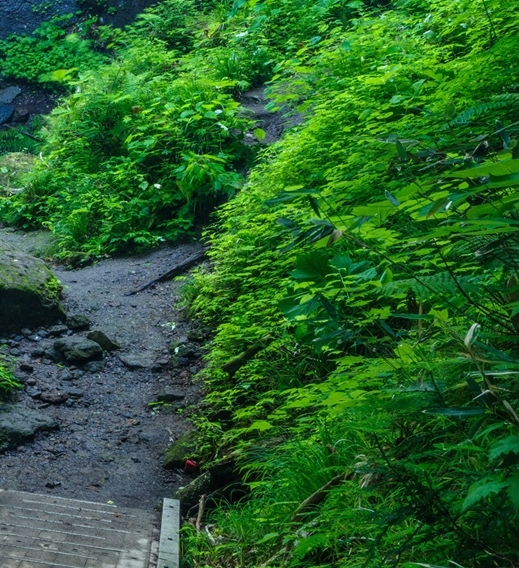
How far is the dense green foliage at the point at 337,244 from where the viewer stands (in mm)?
1896

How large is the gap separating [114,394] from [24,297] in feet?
5.41

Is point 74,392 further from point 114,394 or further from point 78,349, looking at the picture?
point 78,349

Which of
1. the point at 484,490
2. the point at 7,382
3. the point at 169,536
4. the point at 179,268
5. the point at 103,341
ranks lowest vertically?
the point at 179,268

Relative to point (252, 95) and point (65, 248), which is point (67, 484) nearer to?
point (65, 248)

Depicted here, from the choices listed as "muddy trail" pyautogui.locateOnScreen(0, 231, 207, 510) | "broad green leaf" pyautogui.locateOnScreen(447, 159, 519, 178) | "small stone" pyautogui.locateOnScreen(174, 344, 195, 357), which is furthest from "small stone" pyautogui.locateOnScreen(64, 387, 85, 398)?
"broad green leaf" pyautogui.locateOnScreen(447, 159, 519, 178)

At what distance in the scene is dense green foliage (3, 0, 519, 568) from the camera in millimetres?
1896

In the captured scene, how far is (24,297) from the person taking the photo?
7.44 m

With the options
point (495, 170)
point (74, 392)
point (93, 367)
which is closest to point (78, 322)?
point (93, 367)

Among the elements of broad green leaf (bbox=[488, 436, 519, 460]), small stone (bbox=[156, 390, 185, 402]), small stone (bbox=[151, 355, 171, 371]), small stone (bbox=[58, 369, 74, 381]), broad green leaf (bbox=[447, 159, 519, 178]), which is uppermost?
broad green leaf (bbox=[447, 159, 519, 178])

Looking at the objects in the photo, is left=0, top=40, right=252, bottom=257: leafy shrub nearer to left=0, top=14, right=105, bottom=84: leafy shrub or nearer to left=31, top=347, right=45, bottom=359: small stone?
left=31, top=347, right=45, bottom=359: small stone

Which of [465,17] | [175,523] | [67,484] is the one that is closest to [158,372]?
[67,484]

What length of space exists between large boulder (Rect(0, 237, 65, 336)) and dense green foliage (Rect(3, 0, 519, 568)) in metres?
1.53

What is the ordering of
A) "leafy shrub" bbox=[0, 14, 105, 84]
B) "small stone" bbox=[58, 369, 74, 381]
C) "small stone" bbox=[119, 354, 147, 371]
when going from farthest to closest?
"leafy shrub" bbox=[0, 14, 105, 84] < "small stone" bbox=[119, 354, 147, 371] < "small stone" bbox=[58, 369, 74, 381]

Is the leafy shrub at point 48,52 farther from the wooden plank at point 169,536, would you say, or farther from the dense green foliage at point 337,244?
the wooden plank at point 169,536
